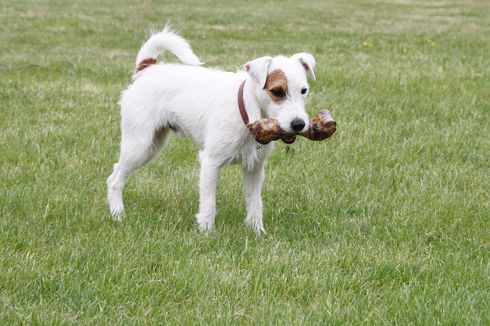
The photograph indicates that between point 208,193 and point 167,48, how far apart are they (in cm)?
140

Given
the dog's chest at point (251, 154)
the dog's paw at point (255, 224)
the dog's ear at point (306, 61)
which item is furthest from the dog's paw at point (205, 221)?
the dog's ear at point (306, 61)

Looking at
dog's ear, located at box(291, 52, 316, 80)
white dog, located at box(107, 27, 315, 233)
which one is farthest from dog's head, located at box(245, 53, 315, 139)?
dog's ear, located at box(291, 52, 316, 80)

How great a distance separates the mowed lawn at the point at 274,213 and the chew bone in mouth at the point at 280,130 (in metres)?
0.70

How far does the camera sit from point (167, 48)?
5930mm

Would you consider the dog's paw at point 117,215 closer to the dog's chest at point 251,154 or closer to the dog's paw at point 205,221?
the dog's paw at point 205,221

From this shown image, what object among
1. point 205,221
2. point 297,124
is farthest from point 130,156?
point 297,124

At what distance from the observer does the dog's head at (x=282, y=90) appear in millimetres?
4547

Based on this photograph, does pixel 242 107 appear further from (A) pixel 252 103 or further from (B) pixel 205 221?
(B) pixel 205 221

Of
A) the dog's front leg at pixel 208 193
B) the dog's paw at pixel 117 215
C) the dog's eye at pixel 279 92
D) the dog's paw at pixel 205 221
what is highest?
the dog's eye at pixel 279 92

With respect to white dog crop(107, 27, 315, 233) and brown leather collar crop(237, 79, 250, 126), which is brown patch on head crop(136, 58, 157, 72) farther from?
brown leather collar crop(237, 79, 250, 126)

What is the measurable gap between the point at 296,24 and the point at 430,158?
13223mm

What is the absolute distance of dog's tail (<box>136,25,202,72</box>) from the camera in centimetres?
582

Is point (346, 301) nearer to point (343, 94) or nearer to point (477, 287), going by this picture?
point (477, 287)

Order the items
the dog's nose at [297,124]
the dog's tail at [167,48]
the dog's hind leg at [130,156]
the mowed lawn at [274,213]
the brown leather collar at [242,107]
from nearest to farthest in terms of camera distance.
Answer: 1. the mowed lawn at [274,213]
2. the dog's nose at [297,124]
3. the brown leather collar at [242,107]
4. the dog's hind leg at [130,156]
5. the dog's tail at [167,48]
